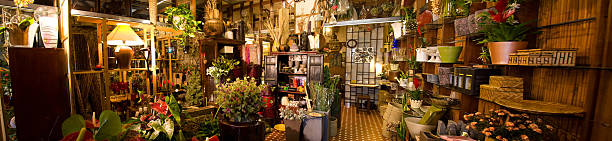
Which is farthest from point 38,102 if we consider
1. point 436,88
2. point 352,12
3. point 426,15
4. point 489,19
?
point 352,12

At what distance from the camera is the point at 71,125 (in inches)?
37.1

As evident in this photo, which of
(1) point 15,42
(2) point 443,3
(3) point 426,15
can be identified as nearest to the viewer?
(1) point 15,42

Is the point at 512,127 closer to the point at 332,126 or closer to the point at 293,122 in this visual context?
the point at 293,122

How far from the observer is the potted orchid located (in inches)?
43.1

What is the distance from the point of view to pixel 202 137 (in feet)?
9.81

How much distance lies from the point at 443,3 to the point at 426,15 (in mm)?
441

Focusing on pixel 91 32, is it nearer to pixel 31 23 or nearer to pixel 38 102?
pixel 31 23

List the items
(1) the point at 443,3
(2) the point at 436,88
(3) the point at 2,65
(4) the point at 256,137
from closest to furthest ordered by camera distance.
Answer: (3) the point at 2,65
(1) the point at 443,3
(4) the point at 256,137
(2) the point at 436,88

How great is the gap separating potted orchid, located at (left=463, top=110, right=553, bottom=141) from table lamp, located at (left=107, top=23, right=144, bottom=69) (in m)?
3.87

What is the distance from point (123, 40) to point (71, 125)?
2451 mm

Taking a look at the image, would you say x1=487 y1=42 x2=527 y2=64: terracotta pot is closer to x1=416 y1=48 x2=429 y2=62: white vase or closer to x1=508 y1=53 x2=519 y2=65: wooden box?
x1=508 y1=53 x2=519 y2=65: wooden box

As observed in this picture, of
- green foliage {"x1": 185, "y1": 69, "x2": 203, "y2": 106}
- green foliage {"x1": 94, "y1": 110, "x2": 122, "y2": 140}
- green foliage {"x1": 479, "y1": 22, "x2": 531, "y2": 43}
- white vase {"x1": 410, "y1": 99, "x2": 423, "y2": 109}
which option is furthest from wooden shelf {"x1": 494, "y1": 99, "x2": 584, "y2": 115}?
green foliage {"x1": 185, "y1": 69, "x2": 203, "y2": 106}

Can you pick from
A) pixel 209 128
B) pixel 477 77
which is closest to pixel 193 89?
pixel 209 128

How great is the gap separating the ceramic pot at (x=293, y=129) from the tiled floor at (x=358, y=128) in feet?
2.08
